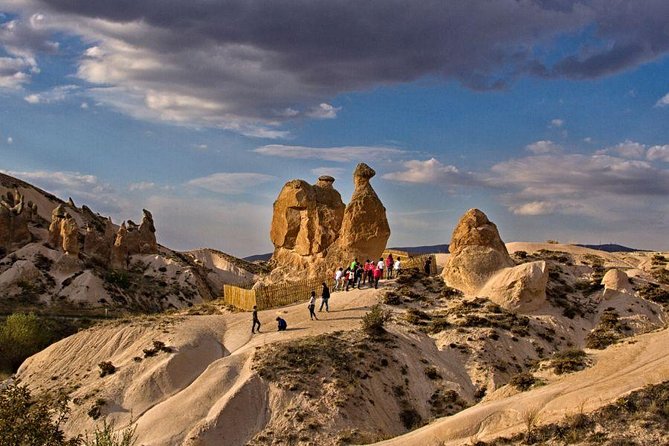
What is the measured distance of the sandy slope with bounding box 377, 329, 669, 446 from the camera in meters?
17.7

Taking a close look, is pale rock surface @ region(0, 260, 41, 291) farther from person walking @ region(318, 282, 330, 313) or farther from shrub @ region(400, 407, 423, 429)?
shrub @ region(400, 407, 423, 429)

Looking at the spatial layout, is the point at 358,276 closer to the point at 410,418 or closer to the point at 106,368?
the point at 410,418

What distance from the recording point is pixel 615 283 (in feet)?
125

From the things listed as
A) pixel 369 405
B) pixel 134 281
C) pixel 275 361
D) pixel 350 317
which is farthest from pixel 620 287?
pixel 134 281

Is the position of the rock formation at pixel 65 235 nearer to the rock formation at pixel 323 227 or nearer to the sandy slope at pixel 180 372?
the rock formation at pixel 323 227

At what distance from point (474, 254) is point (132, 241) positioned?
44277 millimetres

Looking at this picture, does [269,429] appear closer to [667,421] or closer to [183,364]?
[183,364]

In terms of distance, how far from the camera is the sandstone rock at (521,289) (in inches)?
1368

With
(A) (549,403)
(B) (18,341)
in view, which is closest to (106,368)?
(B) (18,341)

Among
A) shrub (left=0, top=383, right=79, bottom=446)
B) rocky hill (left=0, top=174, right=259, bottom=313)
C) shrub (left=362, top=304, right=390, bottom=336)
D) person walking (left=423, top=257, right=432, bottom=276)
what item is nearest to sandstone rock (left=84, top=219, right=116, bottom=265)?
rocky hill (left=0, top=174, right=259, bottom=313)

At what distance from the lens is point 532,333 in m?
33.1

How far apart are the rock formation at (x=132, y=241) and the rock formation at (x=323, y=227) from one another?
23.0m

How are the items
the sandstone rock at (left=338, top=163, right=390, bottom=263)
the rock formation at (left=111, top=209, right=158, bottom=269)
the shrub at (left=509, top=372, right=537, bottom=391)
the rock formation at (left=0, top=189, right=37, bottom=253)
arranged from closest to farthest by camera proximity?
1. the shrub at (left=509, top=372, right=537, bottom=391)
2. the sandstone rock at (left=338, top=163, right=390, bottom=263)
3. the rock formation at (left=0, top=189, right=37, bottom=253)
4. the rock formation at (left=111, top=209, right=158, bottom=269)

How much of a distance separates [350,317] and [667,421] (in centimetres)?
1805
